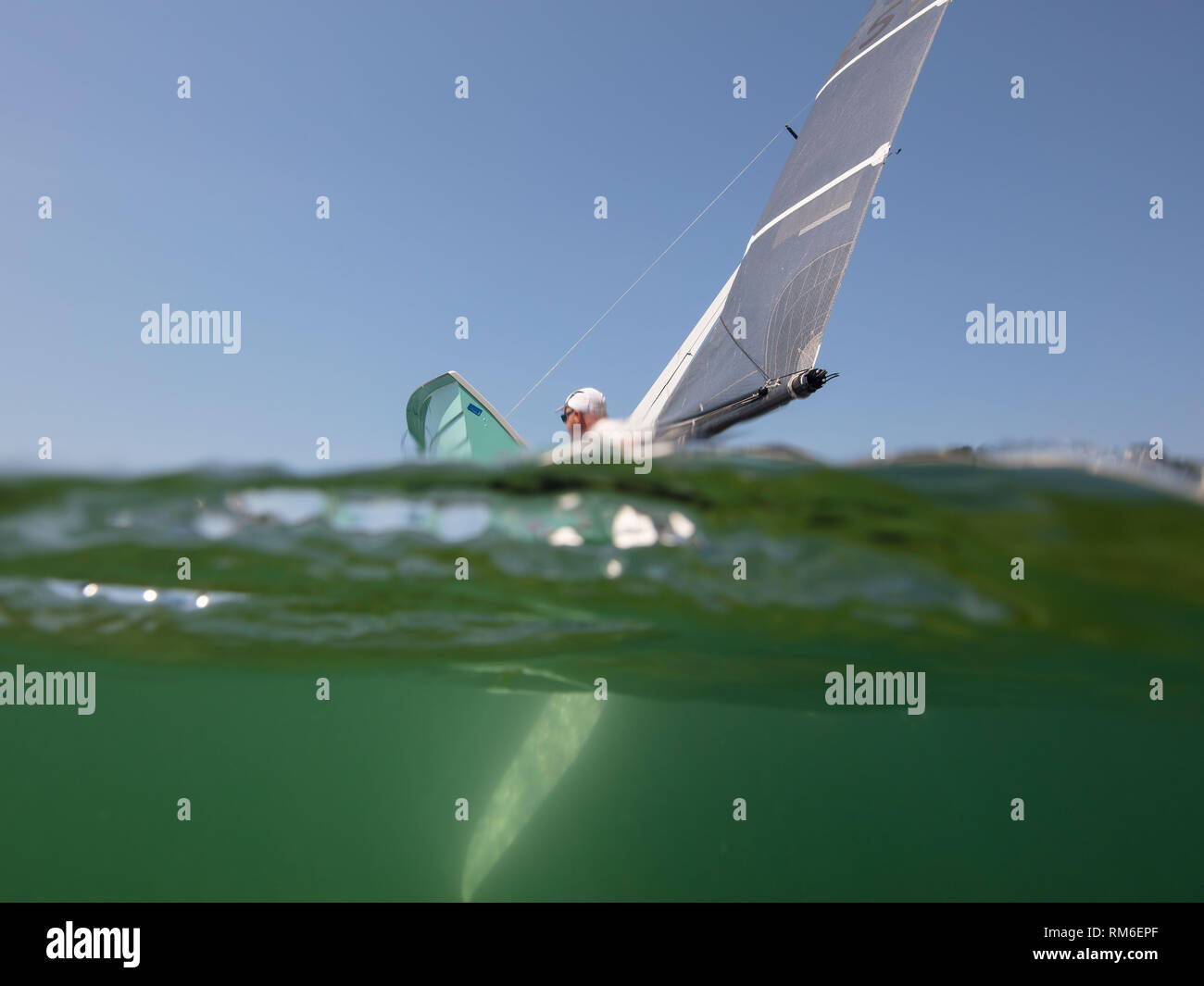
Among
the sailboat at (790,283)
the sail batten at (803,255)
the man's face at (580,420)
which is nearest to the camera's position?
the man's face at (580,420)

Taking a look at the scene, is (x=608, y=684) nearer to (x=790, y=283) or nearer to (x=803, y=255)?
(x=790, y=283)

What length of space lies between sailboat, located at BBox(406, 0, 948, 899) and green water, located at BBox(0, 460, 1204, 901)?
6.56ft

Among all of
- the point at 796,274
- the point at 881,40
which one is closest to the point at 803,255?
the point at 796,274

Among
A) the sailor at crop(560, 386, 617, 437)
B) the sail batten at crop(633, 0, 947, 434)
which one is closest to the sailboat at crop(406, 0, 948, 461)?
the sail batten at crop(633, 0, 947, 434)

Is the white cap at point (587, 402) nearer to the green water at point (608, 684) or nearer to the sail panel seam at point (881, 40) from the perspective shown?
the green water at point (608, 684)

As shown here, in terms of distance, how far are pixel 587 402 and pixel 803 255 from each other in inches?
175

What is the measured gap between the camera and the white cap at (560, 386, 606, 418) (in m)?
6.52

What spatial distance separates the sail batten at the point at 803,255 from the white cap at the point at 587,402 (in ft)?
4.75

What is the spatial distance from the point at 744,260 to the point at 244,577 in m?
8.18

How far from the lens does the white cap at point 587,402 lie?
6.52 m

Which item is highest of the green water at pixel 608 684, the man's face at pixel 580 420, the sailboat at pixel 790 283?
the sailboat at pixel 790 283

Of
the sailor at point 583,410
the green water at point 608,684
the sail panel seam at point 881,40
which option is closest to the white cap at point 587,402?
the sailor at point 583,410

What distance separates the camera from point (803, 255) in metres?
9.12
